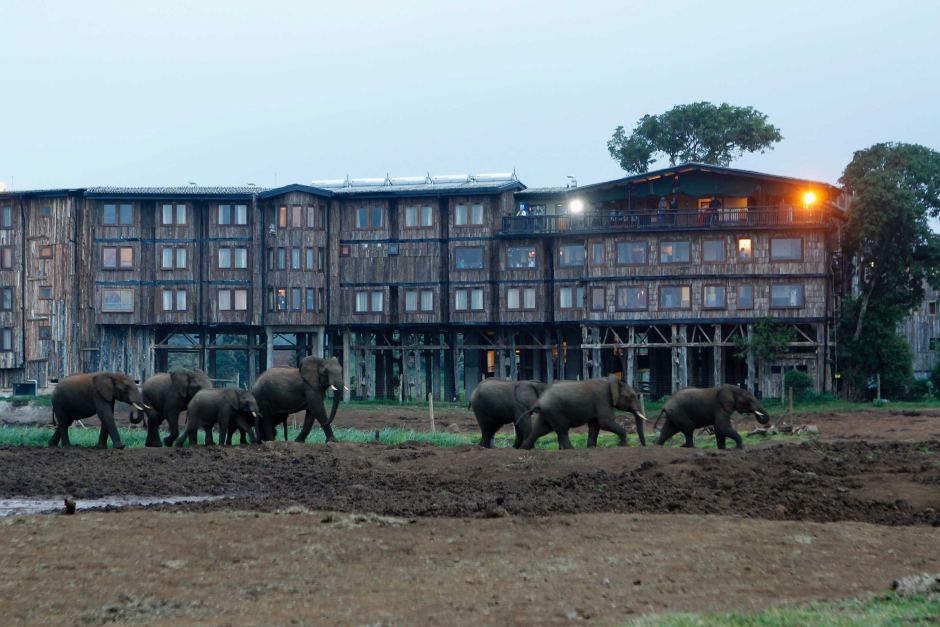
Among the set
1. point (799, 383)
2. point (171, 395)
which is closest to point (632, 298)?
point (799, 383)

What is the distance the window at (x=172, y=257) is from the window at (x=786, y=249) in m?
30.7

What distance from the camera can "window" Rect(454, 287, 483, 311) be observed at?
6538 centimetres

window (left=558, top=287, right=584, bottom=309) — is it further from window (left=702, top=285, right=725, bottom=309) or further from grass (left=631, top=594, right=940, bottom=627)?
grass (left=631, top=594, right=940, bottom=627)

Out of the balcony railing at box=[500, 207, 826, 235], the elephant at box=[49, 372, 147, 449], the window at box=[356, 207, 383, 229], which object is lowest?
the elephant at box=[49, 372, 147, 449]

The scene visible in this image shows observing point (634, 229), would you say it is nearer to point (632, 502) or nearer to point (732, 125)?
point (732, 125)

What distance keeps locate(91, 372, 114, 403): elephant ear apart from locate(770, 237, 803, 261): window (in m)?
37.9

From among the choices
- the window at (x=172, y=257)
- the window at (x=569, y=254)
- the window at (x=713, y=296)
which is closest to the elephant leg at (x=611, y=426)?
the window at (x=713, y=296)

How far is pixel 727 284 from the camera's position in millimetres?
61750

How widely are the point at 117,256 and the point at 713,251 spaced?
31331 mm

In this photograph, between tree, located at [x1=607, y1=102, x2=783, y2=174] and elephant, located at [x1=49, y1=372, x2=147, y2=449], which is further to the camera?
tree, located at [x1=607, y1=102, x2=783, y2=174]

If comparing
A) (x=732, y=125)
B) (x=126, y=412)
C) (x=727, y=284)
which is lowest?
(x=126, y=412)

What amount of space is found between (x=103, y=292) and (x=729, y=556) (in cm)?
5596

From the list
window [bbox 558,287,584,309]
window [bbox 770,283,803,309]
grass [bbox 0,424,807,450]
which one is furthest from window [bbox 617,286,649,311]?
grass [bbox 0,424,807,450]

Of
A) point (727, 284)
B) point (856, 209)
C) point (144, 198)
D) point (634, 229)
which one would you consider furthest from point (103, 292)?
point (856, 209)
